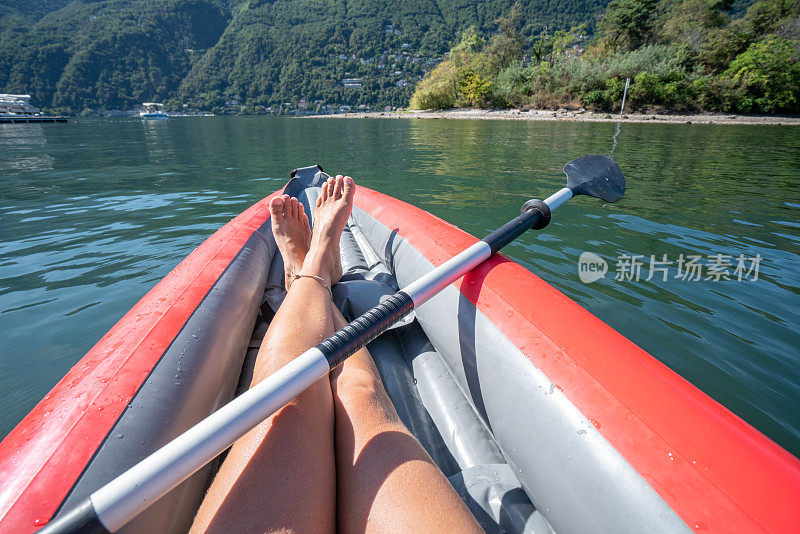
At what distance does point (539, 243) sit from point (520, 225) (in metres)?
2.49

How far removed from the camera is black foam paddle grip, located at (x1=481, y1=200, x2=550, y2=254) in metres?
1.47

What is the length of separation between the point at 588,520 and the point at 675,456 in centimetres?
26

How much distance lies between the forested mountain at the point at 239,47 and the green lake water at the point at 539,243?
8681cm

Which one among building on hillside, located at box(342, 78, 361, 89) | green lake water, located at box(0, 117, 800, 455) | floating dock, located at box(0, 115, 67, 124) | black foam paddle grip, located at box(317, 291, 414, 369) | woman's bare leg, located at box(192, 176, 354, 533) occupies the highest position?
building on hillside, located at box(342, 78, 361, 89)

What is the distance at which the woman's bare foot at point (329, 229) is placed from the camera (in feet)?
5.68

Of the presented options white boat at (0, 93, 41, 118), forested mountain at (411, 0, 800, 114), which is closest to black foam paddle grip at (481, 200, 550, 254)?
forested mountain at (411, 0, 800, 114)

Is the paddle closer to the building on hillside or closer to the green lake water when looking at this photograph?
the green lake water

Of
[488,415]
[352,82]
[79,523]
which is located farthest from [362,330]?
[352,82]

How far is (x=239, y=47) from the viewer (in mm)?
114812

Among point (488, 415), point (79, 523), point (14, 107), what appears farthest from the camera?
point (14, 107)

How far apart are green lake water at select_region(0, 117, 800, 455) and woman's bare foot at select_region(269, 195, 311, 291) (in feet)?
4.94

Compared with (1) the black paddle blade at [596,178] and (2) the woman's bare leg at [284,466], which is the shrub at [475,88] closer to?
(1) the black paddle blade at [596,178]

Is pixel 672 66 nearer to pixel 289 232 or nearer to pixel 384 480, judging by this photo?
pixel 289 232

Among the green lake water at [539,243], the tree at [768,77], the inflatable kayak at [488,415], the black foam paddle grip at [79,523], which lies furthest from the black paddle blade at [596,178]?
the tree at [768,77]
